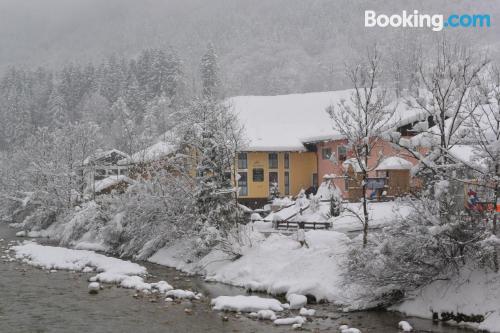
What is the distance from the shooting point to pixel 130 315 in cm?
1891

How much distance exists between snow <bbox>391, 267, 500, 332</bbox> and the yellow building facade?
1115 inches

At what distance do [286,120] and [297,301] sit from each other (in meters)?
32.4

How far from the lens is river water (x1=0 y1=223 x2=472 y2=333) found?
1722 cm

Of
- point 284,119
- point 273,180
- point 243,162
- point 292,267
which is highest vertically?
point 284,119

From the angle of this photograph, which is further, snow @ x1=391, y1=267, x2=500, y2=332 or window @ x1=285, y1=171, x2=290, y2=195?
window @ x1=285, y1=171, x2=290, y2=195

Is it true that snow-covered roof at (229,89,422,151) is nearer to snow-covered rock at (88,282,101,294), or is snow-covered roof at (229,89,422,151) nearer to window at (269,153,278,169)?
window at (269,153,278,169)

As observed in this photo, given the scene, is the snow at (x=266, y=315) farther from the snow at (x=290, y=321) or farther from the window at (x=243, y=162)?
the window at (x=243, y=162)

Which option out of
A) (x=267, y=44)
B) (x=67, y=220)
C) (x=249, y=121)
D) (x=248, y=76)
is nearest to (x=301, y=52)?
(x=267, y=44)

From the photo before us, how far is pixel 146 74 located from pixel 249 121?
5824 cm

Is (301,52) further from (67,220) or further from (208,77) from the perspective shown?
(67,220)

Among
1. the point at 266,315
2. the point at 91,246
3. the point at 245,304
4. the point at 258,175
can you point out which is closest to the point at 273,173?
the point at 258,175

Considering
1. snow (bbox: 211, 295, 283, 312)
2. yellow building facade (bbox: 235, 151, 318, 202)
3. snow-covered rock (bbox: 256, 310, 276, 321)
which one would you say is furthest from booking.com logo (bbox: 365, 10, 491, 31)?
snow-covered rock (bbox: 256, 310, 276, 321)

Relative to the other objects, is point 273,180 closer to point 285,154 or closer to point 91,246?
point 285,154

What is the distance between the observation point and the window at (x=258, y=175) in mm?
47281
